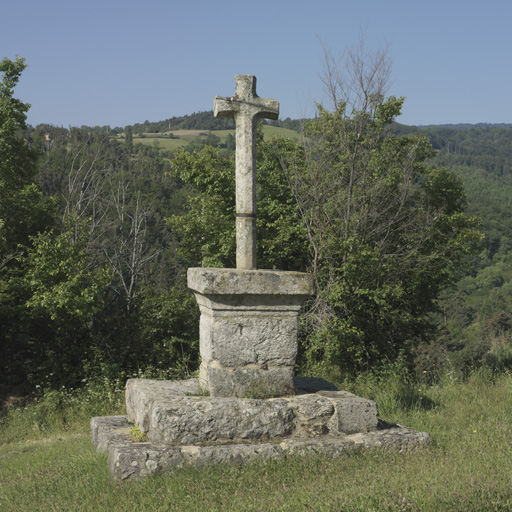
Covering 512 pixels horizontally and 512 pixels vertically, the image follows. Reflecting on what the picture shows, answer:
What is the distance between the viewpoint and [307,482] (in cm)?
401

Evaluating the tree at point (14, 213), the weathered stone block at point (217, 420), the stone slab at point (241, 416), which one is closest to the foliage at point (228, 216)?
the tree at point (14, 213)

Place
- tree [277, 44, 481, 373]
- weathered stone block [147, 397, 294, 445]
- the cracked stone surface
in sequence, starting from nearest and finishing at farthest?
the cracked stone surface < weathered stone block [147, 397, 294, 445] < tree [277, 44, 481, 373]

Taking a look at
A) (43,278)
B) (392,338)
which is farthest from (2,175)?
(392,338)

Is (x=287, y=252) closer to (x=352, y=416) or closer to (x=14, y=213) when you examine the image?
(x=14, y=213)

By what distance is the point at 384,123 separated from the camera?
14844 mm

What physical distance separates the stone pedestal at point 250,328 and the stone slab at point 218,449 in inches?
22.3

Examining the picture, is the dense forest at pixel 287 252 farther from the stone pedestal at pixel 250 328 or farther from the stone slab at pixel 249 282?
the stone slab at pixel 249 282

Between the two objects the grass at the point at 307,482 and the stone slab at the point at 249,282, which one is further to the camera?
the stone slab at the point at 249,282

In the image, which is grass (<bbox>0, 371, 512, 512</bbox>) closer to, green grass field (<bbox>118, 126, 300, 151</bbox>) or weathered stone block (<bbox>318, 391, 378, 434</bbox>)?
weathered stone block (<bbox>318, 391, 378, 434</bbox>)

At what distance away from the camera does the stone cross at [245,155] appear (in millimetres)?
5238

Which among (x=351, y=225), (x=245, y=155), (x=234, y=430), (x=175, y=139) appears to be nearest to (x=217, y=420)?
(x=234, y=430)

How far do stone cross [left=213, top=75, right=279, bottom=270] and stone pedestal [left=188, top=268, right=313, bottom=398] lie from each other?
1.25 feet

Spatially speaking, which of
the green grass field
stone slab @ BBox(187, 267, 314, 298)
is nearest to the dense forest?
stone slab @ BBox(187, 267, 314, 298)

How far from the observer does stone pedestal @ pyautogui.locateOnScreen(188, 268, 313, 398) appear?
4879mm
